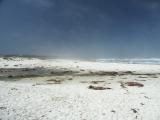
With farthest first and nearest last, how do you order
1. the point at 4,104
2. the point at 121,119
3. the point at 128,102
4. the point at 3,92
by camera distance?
1. the point at 3,92
2. the point at 128,102
3. the point at 4,104
4. the point at 121,119

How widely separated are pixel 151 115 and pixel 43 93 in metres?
8.77

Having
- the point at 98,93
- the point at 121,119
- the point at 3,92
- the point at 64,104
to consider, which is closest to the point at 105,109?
the point at 121,119

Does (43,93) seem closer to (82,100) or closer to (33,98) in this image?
(33,98)

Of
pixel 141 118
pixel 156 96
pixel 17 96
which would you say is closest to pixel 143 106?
pixel 141 118

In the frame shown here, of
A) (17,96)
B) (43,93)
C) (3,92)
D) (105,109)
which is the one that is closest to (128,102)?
(105,109)

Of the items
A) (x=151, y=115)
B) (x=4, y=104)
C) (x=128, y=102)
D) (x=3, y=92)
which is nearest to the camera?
(x=151, y=115)

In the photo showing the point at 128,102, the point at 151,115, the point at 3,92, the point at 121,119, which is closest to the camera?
the point at 121,119

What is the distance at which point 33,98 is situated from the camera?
1686 cm

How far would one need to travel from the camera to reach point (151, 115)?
14023mm

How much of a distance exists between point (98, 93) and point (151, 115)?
618cm

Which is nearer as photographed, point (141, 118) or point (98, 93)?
point (141, 118)

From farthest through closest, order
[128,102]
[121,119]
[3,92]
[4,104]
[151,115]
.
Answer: [3,92], [128,102], [4,104], [151,115], [121,119]

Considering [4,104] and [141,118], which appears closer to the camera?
[141,118]

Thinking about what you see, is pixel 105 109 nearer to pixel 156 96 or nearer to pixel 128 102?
pixel 128 102
